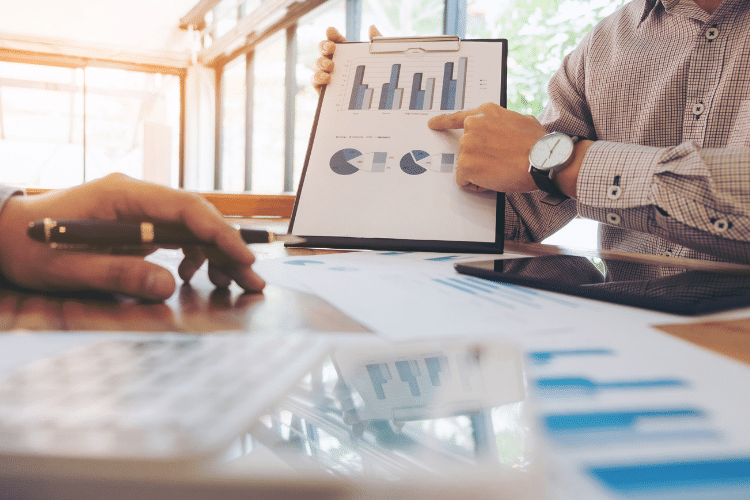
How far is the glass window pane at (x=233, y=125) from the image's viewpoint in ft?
21.4

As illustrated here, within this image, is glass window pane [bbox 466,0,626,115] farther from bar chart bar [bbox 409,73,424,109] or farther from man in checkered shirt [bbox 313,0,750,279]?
bar chart bar [bbox 409,73,424,109]

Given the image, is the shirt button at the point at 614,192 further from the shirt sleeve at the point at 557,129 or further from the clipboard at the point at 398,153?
the shirt sleeve at the point at 557,129

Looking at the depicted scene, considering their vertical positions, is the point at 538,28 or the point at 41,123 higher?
the point at 41,123

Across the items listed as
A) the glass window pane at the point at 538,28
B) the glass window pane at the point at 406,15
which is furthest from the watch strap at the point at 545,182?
the glass window pane at the point at 406,15

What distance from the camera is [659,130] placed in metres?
0.99

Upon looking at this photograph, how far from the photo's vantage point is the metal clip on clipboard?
0.95m

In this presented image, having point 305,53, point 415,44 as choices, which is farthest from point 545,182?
point 305,53

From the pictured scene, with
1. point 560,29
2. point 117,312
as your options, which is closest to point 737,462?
point 117,312

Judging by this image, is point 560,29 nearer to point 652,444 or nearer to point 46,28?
point 652,444

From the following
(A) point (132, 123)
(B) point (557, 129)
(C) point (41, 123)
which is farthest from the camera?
(A) point (132, 123)

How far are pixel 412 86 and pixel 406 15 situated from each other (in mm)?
2619

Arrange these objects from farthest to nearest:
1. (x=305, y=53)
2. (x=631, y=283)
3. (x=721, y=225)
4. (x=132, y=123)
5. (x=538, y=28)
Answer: (x=132, y=123)
(x=305, y=53)
(x=538, y=28)
(x=721, y=225)
(x=631, y=283)

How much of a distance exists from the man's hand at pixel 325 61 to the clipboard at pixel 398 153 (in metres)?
0.01

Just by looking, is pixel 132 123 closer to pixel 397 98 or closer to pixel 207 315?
pixel 397 98
